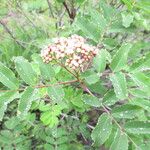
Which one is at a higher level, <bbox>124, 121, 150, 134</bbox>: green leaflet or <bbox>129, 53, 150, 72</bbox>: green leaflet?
<bbox>129, 53, 150, 72</bbox>: green leaflet

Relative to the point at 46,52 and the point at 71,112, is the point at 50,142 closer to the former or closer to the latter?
the point at 71,112

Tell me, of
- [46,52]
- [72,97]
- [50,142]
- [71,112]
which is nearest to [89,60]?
[46,52]

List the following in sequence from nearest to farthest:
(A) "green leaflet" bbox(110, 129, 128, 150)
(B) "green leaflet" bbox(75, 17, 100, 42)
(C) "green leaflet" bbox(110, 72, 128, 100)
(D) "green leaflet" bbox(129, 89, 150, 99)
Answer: (C) "green leaflet" bbox(110, 72, 128, 100) < (A) "green leaflet" bbox(110, 129, 128, 150) < (D) "green leaflet" bbox(129, 89, 150, 99) < (B) "green leaflet" bbox(75, 17, 100, 42)

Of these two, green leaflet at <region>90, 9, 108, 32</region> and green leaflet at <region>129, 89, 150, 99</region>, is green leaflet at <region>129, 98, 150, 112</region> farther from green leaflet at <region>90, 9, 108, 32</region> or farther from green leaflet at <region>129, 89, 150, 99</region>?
green leaflet at <region>90, 9, 108, 32</region>

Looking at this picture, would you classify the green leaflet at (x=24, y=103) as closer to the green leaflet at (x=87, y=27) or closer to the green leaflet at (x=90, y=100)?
the green leaflet at (x=90, y=100)

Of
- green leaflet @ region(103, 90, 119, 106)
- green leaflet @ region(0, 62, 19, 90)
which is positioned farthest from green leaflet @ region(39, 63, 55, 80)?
green leaflet @ region(103, 90, 119, 106)
